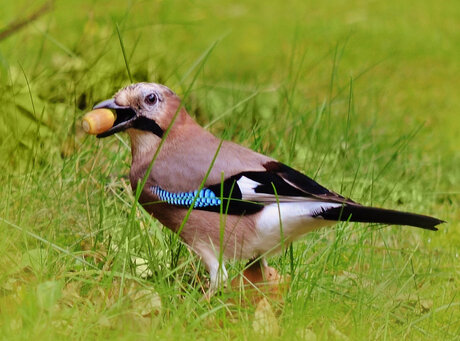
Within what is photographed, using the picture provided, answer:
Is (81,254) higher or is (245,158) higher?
(245,158)

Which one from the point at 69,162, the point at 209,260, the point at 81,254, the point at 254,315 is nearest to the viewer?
the point at 254,315

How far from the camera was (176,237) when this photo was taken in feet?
12.0

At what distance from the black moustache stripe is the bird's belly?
0.54 meters

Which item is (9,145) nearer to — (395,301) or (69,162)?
(69,162)

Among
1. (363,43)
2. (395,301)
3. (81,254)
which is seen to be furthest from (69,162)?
(363,43)

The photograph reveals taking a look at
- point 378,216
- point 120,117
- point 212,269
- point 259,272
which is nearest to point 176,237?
point 212,269

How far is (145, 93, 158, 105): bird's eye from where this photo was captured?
3615 mm

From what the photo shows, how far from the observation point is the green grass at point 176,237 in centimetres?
328

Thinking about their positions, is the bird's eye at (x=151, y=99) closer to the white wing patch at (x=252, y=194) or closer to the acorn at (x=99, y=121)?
the acorn at (x=99, y=121)

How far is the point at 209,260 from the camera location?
3.57 meters

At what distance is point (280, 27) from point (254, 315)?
7170 millimetres

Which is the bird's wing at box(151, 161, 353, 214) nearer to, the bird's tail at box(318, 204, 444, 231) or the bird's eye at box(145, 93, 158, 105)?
the bird's tail at box(318, 204, 444, 231)

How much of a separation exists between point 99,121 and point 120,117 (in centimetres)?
10

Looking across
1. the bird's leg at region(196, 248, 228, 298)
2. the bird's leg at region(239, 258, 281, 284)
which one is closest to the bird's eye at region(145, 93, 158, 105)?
the bird's leg at region(196, 248, 228, 298)
